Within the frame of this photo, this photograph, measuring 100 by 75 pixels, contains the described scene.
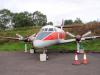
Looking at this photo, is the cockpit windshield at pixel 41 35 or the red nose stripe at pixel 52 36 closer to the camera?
the cockpit windshield at pixel 41 35

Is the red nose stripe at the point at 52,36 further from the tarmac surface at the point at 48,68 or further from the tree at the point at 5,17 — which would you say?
the tree at the point at 5,17

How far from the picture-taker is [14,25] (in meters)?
81.5

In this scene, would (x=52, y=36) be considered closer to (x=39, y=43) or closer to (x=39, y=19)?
(x=39, y=43)

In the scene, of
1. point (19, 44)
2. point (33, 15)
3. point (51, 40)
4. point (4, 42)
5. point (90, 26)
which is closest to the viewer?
point (51, 40)

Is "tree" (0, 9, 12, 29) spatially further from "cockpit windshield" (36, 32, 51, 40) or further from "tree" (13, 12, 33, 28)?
"cockpit windshield" (36, 32, 51, 40)

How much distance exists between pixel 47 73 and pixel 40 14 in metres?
78.9

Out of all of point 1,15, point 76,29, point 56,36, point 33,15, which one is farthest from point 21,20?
point 56,36

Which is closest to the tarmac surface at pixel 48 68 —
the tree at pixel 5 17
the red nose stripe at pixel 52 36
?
the red nose stripe at pixel 52 36

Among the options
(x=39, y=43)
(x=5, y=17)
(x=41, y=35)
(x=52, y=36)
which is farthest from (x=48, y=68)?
(x=5, y=17)

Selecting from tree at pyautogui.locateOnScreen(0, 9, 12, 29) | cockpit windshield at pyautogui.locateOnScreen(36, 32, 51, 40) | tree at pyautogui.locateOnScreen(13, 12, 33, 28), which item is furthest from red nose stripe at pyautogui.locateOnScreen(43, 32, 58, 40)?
tree at pyautogui.locateOnScreen(0, 9, 12, 29)

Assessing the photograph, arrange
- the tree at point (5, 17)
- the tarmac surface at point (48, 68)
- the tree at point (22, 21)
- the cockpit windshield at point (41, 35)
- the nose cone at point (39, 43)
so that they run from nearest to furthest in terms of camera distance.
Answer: the tarmac surface at point (48, 68) → the nose cone at point (39, 43) → the cockpit windshield at point (41, 35) → the tree at point (22, 21) → the tree at point (5, 17)

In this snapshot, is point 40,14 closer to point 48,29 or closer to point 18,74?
point 48,29

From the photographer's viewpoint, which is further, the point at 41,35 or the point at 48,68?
the point at 41,35

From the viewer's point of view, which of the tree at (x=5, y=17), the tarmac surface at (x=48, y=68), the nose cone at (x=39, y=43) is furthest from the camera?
the tree at (x=5, y=17)
